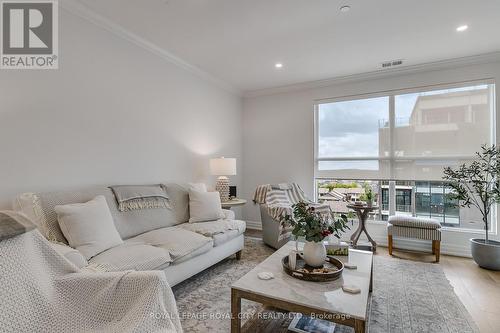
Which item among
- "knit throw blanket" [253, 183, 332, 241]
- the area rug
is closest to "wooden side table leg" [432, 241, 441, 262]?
the area rug

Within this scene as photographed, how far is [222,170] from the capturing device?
3898 mm

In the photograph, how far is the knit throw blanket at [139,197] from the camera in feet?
8.31

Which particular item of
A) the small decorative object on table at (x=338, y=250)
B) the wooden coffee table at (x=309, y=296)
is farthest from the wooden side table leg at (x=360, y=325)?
the small decorative object on table at (x=338, y=250)

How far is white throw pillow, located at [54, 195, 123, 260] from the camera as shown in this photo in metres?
1.87

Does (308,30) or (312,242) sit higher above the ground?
(308,30)

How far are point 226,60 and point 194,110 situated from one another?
0.90 m

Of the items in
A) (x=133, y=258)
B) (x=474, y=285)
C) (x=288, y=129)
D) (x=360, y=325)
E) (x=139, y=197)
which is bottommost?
(x=474, y=285)

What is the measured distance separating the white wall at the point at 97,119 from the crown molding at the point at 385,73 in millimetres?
1513

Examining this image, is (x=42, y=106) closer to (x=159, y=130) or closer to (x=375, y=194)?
(x=159, y=130)

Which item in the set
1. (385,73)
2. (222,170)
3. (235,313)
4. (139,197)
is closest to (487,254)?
(385,73)

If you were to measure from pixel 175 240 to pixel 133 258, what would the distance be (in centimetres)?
49

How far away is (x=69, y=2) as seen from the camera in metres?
2.33

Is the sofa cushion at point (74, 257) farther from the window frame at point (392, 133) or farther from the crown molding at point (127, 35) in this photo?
the window frame at point (392, 133)

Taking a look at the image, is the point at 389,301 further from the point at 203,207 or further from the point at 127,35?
the point at 127,35
